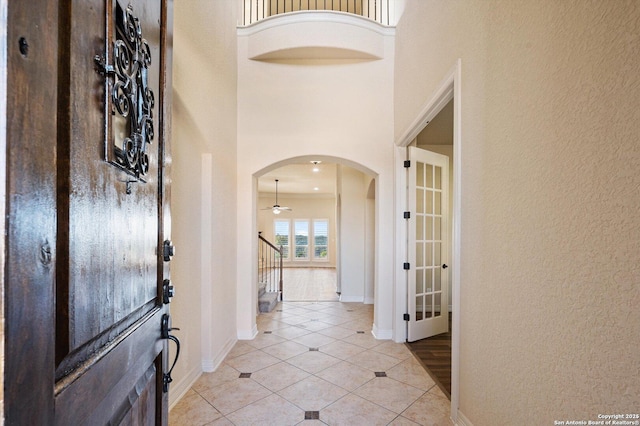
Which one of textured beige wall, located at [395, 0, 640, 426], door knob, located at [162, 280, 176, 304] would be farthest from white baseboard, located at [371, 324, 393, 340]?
door knob, located at [162, 280, 176, 304]

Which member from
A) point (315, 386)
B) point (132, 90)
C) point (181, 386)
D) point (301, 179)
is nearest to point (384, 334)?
point (315, 386)

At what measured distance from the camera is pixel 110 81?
71cm

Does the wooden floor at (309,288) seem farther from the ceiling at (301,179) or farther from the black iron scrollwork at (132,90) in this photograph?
the black iron scrollwork at (132,90)

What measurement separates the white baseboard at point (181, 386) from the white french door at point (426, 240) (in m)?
2.35

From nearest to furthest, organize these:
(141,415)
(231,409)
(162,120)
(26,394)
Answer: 1. (26,394)
2. (141,415)
3. (162,120)
4. (231,409)

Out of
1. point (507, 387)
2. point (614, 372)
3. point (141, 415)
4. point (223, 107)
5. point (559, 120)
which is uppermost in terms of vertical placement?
point (223, 107)

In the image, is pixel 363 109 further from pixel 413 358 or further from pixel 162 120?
pixel 162 120

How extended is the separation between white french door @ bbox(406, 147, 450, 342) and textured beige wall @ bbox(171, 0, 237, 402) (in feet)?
6.95

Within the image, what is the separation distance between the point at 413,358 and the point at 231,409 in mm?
1890

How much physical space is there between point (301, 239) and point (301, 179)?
14.3 ft

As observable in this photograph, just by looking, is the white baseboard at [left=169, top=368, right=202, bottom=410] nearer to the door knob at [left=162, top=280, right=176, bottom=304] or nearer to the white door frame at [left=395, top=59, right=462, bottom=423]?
the door knob at [left=162, top=280, right=176, bottom=304]

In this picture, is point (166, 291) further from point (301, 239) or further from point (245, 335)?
point (301, 239)

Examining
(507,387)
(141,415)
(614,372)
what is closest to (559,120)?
(614,372)

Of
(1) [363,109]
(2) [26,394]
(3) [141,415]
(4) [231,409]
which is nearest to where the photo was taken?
(2) [26,394]
